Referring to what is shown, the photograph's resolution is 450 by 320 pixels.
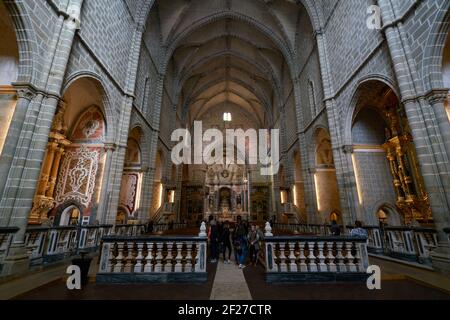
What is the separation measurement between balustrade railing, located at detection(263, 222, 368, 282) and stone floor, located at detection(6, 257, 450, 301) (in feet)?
0.62

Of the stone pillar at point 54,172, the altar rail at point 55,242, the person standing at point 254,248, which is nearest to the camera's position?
the altar rail at point 55,242

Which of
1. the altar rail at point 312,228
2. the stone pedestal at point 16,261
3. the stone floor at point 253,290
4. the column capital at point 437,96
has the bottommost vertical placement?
the stone floor at point 253,290

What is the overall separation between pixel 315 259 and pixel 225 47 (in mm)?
22493

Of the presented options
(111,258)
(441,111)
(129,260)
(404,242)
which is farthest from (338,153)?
(111,258)

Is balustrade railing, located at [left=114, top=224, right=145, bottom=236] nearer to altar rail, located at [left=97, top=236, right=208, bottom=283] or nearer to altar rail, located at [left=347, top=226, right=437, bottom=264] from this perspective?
altar rail, located at [left=97, top=236, right=208, bottom=283]

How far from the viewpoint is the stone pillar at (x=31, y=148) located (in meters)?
4.92

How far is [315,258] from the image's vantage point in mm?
4598

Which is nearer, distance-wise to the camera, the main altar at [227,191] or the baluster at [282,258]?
the baluster at [282,258]

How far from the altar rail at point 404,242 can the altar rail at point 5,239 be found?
10.7 m

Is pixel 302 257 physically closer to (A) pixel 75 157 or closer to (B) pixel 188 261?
(B) pixel 188 261

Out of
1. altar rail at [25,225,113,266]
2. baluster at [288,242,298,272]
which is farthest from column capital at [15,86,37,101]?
baluster at [288,242,298,272]

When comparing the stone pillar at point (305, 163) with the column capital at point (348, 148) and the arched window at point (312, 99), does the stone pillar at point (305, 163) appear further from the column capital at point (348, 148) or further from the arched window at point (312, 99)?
the column capital at point (348, 148)

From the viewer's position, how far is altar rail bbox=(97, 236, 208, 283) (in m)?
4.36

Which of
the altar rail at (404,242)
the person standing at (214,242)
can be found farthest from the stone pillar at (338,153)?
the person standing at (214,242)
